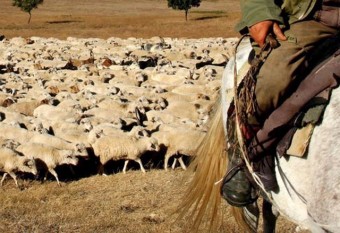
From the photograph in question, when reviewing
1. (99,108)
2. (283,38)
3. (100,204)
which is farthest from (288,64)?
(99,108)

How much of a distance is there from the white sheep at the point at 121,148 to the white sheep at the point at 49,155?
53 centimetres

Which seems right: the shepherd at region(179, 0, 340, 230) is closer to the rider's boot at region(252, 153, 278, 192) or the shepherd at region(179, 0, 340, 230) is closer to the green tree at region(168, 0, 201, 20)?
the rider's boot at region(252, 153, 278, 192)

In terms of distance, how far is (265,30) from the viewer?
3.66 metres

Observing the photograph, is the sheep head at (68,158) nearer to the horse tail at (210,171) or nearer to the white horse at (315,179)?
the horse tail at (210,171)

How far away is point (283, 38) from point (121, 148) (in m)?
6.56

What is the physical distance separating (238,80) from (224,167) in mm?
785

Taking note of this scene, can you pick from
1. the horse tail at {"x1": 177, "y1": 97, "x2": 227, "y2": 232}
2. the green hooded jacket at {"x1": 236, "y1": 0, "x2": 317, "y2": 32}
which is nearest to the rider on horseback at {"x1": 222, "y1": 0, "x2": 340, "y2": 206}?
the green hooded jacket at {"x1": 236, "y1": 0, "x2": 317, "y2": 32}

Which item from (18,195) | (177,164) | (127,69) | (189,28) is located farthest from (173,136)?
(189,28)

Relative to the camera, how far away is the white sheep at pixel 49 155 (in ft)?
30.7

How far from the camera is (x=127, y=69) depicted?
59.2 feet

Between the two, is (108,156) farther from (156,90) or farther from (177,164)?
(156,90)

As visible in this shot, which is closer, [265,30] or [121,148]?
[265,30]

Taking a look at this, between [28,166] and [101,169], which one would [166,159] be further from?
[28,166]

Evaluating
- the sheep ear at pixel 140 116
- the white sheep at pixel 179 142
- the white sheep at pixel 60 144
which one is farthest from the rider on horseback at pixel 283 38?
the sheep ear at pixel 140 116
